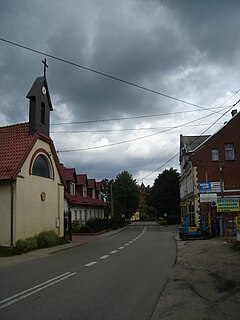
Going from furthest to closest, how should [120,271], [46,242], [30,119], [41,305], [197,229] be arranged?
1. [197,229]
2. [30,119]
3. [46,242]
4. [120,271]
5. [41,305]

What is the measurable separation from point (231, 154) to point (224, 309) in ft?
108

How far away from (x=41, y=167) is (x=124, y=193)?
55.9m

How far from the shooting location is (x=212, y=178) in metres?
37.0

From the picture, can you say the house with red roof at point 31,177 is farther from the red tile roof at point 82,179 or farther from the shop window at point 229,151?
the red tile roof at point 82,179

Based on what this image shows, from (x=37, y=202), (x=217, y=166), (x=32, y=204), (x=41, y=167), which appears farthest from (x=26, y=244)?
(x=217, y=166)

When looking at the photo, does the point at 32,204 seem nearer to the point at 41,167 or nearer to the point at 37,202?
the point at 37,202

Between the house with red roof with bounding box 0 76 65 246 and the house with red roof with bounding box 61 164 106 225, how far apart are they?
10275 mm

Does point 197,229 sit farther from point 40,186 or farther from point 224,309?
point 224,309

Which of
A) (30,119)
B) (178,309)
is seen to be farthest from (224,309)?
(30,119)

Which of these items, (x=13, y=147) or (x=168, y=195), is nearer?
(x=13, y=147)

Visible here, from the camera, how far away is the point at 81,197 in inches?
1882

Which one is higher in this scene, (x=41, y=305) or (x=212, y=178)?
(x=212, y=178)

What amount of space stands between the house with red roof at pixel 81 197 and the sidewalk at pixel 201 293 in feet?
86.2

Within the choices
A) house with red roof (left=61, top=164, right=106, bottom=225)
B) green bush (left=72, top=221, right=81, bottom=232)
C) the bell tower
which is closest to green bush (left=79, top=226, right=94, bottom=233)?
green bush (left=72, top=221, right=81, bottom=232)
